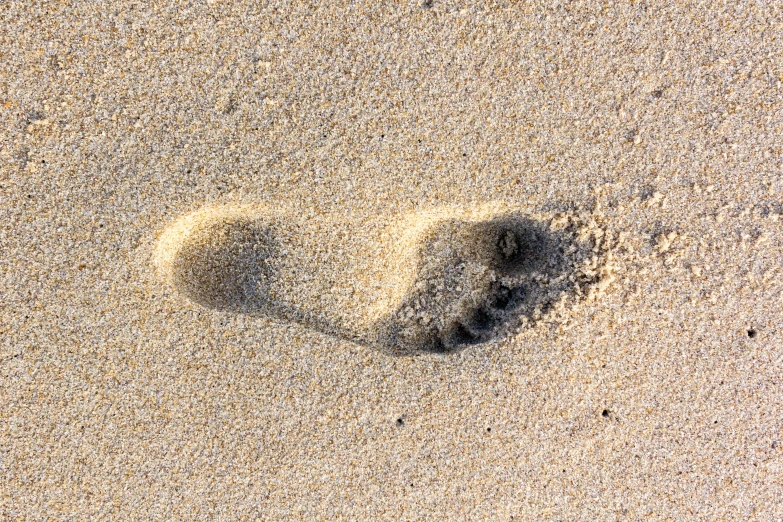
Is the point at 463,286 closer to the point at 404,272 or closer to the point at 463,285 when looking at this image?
→ the point at 463,285

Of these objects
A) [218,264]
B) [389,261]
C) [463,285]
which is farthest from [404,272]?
[218,264]

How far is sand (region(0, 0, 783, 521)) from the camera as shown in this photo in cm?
178

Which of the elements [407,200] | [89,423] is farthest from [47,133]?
[407,200]

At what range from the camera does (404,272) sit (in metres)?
1.85

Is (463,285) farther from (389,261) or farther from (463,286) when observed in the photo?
(389,261)

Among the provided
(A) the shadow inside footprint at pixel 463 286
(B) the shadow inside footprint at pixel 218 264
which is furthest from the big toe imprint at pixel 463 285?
(B) the shadow inside footprint at pixel 218 264

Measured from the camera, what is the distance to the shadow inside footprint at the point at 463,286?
185 centimetres

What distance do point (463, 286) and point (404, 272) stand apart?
21cm

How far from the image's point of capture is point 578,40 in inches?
70.7

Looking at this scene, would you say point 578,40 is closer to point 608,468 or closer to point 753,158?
point 753,158

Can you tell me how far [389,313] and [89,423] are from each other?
1093 mm

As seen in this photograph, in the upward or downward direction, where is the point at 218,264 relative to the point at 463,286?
upward

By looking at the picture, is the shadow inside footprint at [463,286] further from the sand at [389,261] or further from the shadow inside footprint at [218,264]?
the shadow inside footprint at [218,264]

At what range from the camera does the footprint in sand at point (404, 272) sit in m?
1.80
